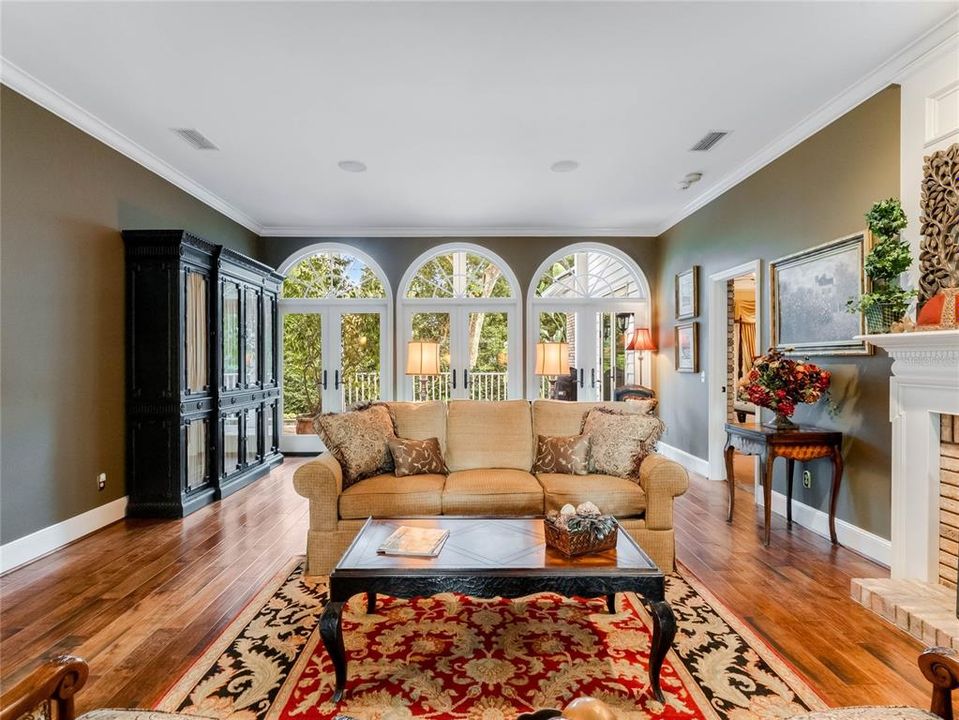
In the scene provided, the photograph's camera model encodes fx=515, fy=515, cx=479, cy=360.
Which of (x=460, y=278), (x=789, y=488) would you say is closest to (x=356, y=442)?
(x=789, y=488)

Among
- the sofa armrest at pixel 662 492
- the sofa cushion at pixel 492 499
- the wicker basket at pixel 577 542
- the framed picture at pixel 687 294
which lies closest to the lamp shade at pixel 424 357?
the sofa cushion at pixel 492 499

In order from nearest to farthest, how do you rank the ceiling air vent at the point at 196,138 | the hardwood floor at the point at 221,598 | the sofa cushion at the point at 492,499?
the hardwood floor at the point at 221,598 < the sofa cushion at the point at 492,499 < the ceiling air vent at the point at 196,138

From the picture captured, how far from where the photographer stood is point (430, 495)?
306 centimetres

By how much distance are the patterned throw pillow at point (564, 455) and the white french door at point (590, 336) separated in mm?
3318

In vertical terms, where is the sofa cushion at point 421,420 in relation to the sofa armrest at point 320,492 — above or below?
above

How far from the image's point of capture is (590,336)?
693cm

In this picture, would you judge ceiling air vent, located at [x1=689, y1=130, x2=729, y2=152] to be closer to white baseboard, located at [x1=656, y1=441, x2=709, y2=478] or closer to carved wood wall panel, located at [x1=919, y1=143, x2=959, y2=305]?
carved wood wall panel, located at [x1=919, y1=143, x2=959, y2=305]

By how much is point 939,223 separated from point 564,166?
8.91 ft

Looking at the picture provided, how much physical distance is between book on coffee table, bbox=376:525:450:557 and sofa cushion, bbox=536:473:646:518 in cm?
89

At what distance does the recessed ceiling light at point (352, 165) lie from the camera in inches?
177

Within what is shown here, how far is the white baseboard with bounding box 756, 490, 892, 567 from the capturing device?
310 centimetres

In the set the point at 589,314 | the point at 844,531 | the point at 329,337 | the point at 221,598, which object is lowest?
the point at 221,598

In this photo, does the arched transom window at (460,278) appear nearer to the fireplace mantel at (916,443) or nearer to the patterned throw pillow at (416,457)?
the patterned throw pillow at (416,457)

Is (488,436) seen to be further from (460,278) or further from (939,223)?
(460,278)
